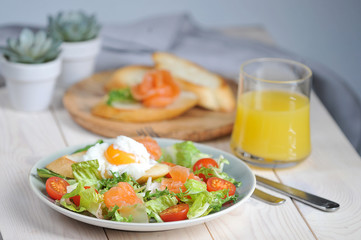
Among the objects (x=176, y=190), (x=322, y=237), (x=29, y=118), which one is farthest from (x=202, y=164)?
(x=29, y=118)

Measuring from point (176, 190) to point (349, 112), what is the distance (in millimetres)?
1407

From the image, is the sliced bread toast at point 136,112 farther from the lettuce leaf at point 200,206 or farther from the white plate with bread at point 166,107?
the lettuce leaf at point 200,206

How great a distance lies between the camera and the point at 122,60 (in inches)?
120

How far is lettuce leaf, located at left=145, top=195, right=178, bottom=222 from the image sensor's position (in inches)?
60.0

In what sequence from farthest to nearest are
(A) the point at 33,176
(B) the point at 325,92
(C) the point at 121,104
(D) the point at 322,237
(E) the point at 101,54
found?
(E) the point at 101,54 → (B) the point at 325,92 → (C) the point at 121,104 → (A) the point at 33,176 → (D) the point at 322,237

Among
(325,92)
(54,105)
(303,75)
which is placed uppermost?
(303,75)

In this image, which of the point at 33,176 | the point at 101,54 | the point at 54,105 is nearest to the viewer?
the point at 33,176

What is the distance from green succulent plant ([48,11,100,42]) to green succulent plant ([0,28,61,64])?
0.71 ft

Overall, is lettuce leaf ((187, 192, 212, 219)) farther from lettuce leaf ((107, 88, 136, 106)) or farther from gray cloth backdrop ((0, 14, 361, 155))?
gray cloth backdrop ((0, 14, 361, 155))

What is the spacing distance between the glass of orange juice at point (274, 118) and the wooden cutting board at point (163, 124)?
23 cm

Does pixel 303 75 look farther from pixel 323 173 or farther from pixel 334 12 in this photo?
pixel 334 12

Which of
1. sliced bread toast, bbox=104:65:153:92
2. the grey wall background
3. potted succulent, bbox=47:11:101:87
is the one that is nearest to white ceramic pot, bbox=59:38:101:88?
potted succulent, bbox=47:11:101:87

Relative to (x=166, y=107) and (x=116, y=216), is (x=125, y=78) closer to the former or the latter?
(x=166, y=107)

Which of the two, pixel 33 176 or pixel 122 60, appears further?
pixel 122 60
